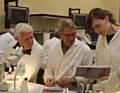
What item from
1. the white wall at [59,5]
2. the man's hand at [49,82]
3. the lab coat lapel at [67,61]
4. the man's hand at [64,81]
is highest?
the white wall at [59,5]

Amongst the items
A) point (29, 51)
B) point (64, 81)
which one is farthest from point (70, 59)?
point (29, 51)

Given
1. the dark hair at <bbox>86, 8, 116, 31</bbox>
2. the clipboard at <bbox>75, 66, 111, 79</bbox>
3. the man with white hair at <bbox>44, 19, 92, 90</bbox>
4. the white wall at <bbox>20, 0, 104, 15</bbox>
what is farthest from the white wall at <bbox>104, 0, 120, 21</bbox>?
the clipboard at <bbox>75, 66, 111, 79</bbox>

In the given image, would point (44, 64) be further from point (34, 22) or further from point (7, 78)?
point (34, 22)

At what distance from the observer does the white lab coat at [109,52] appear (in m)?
2.65

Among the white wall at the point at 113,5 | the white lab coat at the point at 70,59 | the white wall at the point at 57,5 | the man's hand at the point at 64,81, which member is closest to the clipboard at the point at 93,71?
the man's hand at the point at 64,81

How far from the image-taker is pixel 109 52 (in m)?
2.72

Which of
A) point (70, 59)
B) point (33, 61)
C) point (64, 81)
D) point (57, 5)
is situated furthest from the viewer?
point (57, 5)

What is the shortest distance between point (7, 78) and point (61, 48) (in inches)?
24.4

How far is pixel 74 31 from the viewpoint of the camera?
2719mm

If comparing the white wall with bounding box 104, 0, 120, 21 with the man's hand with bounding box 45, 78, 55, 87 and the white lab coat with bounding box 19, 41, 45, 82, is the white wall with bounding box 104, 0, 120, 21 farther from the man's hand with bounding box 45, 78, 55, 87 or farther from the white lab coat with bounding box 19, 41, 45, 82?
the man's hand with bounding box 45, 78, 55, 87

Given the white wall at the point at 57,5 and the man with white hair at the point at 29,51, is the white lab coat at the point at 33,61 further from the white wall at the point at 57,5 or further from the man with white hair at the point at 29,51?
the white wall at the point at 57,5

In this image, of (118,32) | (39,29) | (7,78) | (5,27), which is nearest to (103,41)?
(118,32)

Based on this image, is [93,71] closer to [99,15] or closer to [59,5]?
[99,15]

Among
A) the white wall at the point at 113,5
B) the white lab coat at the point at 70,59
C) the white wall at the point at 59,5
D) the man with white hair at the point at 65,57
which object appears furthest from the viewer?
the white wall at the point at 113,5
